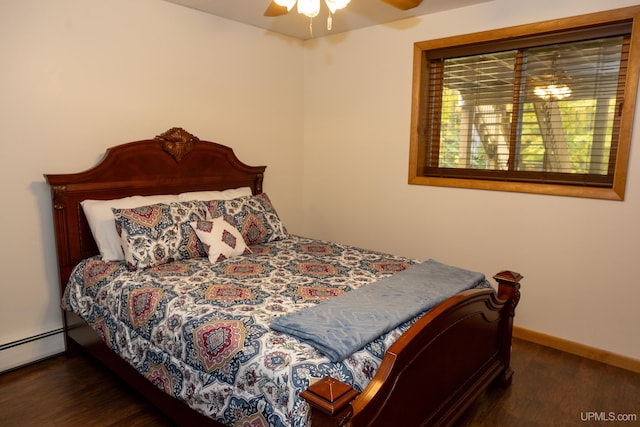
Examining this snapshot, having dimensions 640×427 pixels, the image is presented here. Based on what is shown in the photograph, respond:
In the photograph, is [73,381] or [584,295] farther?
[584,295]

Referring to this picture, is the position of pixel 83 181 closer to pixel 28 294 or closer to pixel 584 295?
pixel 28 294

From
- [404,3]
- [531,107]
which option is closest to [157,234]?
[404,3]

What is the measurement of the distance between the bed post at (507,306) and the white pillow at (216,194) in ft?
6.15

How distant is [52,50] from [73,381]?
188 centimetres

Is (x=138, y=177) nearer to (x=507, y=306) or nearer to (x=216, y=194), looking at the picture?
(x=216, y=194)

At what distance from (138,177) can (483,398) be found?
2460 millimetres

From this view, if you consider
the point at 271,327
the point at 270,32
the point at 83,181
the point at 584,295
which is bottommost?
the point at 584,295

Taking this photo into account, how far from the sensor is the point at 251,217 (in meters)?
2.99

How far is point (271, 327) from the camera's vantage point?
5.54 ft

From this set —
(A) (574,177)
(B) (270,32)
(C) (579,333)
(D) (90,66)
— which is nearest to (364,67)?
(B) (270,32)

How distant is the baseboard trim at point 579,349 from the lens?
2.64 metres

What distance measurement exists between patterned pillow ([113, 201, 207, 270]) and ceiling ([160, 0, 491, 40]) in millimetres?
1440

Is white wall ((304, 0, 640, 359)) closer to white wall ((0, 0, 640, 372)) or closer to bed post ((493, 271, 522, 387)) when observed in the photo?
white wall ((0, 0, 640, 372))

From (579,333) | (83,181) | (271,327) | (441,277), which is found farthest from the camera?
(579,333)
